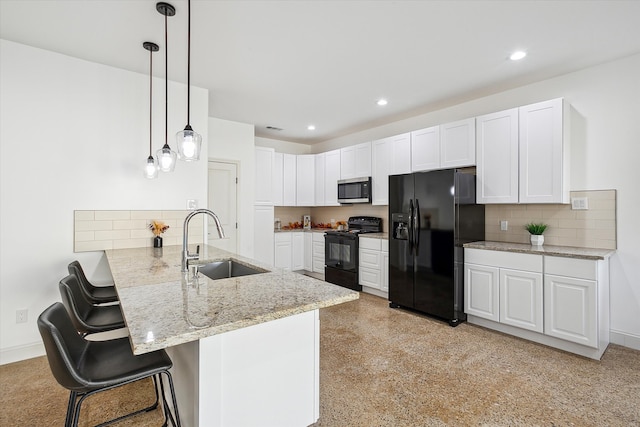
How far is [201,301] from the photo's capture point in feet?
4.46

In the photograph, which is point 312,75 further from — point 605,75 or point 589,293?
point 589,293

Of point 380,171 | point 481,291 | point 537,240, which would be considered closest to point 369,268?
point 380,171

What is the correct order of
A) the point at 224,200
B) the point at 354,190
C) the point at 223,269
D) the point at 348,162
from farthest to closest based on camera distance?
the point at 348,162 → the point at 354,190 → the point at 224,200 → the point at 223,269

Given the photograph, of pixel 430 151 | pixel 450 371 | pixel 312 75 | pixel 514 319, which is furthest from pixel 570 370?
pixel 312 75

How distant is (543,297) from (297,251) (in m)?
3.80

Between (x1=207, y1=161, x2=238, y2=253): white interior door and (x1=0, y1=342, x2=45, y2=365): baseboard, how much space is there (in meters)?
2.21

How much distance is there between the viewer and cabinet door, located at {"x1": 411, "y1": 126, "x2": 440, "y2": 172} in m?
3.97

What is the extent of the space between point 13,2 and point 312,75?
2.32m

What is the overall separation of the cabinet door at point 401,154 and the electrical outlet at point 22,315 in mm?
4319

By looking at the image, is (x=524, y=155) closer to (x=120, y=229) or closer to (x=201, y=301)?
(x=201, y=301)

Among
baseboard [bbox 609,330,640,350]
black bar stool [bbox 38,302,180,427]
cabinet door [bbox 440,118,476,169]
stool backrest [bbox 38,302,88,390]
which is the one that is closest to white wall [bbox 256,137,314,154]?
cabinet door [bbox 440,118,476,169]

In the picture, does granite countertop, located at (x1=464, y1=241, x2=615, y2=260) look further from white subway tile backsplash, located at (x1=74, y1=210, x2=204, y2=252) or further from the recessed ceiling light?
white subway tile backsplash, located at (x1=74, y1=210, x2=204, y2=252)

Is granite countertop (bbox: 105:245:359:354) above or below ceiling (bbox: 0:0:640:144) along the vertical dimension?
below

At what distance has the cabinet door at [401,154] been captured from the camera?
14.2 feet
